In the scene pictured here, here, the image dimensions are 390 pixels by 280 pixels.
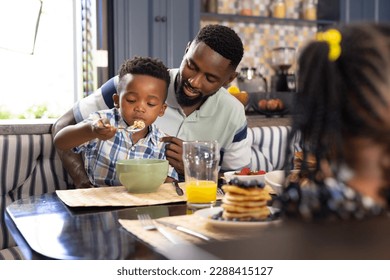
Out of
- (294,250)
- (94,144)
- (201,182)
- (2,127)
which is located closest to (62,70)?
(2,127)

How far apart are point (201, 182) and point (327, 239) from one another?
481 mm

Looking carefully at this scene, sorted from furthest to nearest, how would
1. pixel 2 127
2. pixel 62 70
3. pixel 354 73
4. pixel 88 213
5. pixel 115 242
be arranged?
pixel 62 70
pixel 2 127
pixel 88 213
pixel 115 242
pixel 354 73

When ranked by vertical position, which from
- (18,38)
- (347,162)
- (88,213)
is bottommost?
(88,213)

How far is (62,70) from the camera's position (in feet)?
8.65

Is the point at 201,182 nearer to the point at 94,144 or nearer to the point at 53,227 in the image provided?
the point at 53,227

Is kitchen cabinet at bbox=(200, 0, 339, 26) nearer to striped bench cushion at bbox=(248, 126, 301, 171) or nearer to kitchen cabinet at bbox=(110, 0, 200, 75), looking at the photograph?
kitchen cabinet at bbox=(110, 0, 200, 75)

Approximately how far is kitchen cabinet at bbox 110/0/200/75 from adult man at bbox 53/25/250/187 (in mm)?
952

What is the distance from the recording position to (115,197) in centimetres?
98

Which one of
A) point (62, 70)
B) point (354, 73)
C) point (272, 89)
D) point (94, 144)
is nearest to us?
point (354, 73)

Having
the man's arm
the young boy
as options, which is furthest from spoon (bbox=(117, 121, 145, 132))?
the man's arm

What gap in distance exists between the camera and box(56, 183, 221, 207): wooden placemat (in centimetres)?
93

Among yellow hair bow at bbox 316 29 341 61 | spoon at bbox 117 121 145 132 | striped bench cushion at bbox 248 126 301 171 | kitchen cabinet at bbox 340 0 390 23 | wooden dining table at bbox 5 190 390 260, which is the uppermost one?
kitchen cabinet at bbox 340 0 390 23

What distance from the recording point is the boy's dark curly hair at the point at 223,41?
145 cm

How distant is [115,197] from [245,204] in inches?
12.9
